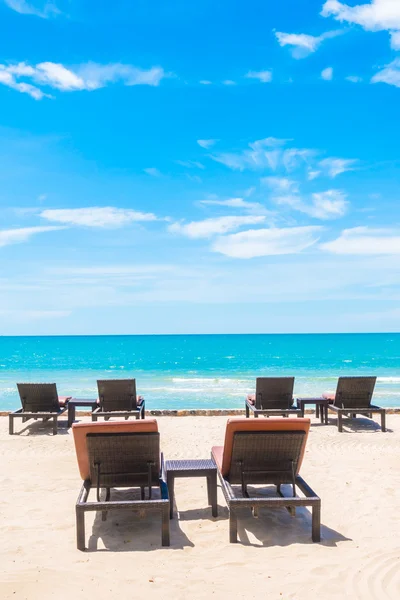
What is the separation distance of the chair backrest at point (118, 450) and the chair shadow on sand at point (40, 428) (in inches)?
195

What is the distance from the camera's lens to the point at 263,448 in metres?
4.89

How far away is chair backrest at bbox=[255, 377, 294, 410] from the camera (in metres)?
10.5

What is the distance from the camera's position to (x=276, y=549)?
14.1ft

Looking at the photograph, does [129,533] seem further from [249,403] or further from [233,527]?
[249,403]

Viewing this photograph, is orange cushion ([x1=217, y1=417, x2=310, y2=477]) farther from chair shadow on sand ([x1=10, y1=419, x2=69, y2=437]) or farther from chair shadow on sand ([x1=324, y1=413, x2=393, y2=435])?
chair shadow on sand ([x1=10, y1=419, x2=69, y2=437])

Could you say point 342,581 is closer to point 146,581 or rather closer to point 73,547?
point 146,581

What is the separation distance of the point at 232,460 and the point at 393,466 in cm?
320

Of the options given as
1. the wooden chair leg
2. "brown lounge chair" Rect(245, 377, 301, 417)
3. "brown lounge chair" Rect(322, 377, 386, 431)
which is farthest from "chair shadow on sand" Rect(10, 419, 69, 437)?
the wooden chair leg

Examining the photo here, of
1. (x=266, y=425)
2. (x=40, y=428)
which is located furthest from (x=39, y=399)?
(x=266, y=425)

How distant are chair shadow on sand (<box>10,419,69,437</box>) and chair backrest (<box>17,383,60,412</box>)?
36 cm

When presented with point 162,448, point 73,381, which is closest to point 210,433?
point 162,448

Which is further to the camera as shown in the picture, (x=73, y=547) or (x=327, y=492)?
(x=327, y=492)

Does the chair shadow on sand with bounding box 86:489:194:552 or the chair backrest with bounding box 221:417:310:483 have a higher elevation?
the chair backrest with bounding box 221:417:310:483

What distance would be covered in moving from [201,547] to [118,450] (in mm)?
1109
